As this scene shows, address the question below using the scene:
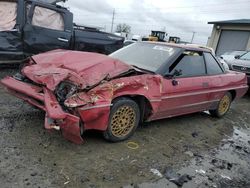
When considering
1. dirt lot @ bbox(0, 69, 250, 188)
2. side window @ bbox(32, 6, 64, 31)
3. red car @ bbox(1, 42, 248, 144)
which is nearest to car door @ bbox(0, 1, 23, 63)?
side window @ bbox(32, 6, 64, 31)

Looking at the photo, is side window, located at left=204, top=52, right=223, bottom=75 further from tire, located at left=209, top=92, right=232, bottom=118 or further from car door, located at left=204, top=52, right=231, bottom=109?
tire, located at left=209, top=92, right=232, bottom=118

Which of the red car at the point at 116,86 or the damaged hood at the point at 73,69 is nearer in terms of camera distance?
the red car at the point at 116,86

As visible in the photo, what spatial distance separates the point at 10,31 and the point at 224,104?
5218 mm

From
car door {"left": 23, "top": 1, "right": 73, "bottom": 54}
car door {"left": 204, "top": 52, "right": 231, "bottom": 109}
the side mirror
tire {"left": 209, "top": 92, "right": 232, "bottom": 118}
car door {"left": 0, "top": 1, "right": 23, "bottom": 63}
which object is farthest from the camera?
car door {"left": 23, "top": 1, "right": 73, "bottom": 54}

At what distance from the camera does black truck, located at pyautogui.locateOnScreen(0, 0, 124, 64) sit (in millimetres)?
6906

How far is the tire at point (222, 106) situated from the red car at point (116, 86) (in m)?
0.59

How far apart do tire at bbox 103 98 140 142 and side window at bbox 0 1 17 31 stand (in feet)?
13.7

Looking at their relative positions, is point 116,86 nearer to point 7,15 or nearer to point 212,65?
point 212,65

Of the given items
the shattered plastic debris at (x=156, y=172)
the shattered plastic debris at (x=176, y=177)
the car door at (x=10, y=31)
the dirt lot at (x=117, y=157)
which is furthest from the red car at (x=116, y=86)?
the car door at (x=10, y=31)

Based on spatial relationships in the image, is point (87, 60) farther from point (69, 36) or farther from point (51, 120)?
point (69, 36)

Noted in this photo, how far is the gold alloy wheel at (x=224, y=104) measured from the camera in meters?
6.53

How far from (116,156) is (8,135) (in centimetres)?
151

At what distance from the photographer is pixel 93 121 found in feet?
12.3

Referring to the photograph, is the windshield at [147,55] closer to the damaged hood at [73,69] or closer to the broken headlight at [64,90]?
the damaged hood at [73,69]
